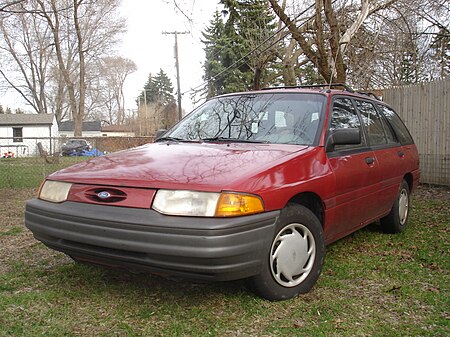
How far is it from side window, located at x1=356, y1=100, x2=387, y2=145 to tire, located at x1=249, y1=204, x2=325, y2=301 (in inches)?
64.4

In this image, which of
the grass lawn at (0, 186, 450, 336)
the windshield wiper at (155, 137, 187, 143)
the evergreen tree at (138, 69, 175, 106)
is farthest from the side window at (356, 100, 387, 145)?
the evergreen tree at (138, 69, 175, 106)

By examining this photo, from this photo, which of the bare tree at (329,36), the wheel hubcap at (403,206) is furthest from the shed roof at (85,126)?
the wheel hubcap at (403,206)

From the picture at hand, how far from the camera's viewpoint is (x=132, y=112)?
68.9 m

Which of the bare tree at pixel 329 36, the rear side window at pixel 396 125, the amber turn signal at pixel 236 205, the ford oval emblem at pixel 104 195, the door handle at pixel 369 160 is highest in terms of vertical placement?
the bare tree at pixel 329 36

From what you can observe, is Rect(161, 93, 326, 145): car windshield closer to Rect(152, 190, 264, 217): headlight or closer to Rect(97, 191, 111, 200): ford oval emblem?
Rect(152, 190, 264, 217): headlight

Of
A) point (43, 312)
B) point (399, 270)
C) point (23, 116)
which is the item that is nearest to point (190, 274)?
point (43, 312)

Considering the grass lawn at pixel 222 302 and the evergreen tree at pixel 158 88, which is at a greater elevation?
the evergreen tree at pixel 158 88

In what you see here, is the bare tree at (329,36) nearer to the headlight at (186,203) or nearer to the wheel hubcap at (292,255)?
the wheel hubcap at (292,255)

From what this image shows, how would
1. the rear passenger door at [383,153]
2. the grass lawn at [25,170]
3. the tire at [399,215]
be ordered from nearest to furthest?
the rear passenger door at [383,153] < the tire at [399,215] < the grass lawn at [25,170]

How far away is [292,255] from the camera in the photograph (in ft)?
10.1

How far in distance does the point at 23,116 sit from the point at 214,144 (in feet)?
146

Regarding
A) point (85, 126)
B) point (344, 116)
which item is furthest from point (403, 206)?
point (85, 126)

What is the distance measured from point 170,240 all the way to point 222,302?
83cm

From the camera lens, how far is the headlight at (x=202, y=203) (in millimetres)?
2614
